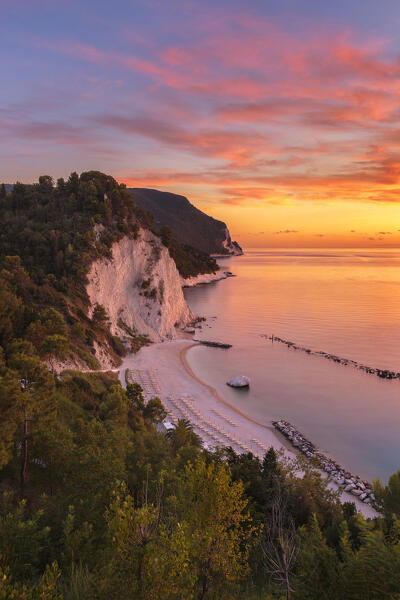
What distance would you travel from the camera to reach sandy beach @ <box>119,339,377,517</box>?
42562mm

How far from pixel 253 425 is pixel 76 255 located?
46.5 metres

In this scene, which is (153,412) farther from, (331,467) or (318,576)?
(318,576)

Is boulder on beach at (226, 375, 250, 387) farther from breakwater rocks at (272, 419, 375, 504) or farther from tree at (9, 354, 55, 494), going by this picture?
tree at (9, 354, 55, 494)

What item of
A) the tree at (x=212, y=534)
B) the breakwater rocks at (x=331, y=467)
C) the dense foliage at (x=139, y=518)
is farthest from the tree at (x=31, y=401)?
the breakwater rocks at (x=331, y=467)

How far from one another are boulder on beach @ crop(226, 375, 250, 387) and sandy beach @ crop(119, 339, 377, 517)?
15.4 feet

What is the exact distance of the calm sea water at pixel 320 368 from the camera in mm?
48344

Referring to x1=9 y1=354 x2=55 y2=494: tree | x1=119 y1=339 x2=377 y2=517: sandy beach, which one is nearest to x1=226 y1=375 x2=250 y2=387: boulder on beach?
x1=119 y1=339 x2=377 y2=517: sandy beach

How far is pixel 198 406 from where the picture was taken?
5250cm

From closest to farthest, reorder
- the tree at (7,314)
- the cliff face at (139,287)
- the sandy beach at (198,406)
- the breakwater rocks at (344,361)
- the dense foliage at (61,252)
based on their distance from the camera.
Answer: the tree at (7,314)
the dense foliage at (61,252)
the sandy beach at (198,406)
the breakwater rocks at (344,361)
the cliff face at (139,287)

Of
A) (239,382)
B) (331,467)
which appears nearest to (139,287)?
(239,382)

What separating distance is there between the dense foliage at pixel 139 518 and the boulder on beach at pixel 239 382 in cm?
2620

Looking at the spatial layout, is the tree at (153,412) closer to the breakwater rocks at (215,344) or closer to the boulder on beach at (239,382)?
the boulder on beach at (239,382)

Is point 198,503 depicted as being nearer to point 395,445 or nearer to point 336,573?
point 336,573

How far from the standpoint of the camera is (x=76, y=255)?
68.2 meters
